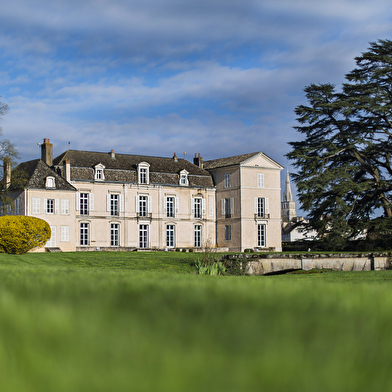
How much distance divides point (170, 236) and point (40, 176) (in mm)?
16559

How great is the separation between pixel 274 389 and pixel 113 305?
2.99 ft

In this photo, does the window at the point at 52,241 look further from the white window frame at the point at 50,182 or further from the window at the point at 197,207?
the window at the point at 197,207

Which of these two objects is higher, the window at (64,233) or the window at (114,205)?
the window at (114,205)

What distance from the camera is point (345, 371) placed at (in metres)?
1.34

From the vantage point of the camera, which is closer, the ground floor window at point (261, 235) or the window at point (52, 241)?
the window at point (52, 241)

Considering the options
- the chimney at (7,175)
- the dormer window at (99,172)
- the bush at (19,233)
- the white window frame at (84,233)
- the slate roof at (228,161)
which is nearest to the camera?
the bush at (19,233)

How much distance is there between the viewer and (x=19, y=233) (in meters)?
33.3

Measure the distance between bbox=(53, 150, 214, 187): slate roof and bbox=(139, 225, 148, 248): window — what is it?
17.8ft

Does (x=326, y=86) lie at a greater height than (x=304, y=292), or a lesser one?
greater

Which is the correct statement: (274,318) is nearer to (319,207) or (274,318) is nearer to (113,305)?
(113,305)

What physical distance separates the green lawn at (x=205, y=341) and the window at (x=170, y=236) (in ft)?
177

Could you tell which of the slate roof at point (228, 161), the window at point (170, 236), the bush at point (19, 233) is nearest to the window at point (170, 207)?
the window at point (170, 236)

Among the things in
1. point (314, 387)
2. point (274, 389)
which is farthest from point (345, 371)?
point (274, 389)

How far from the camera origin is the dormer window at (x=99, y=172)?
2071 inches
